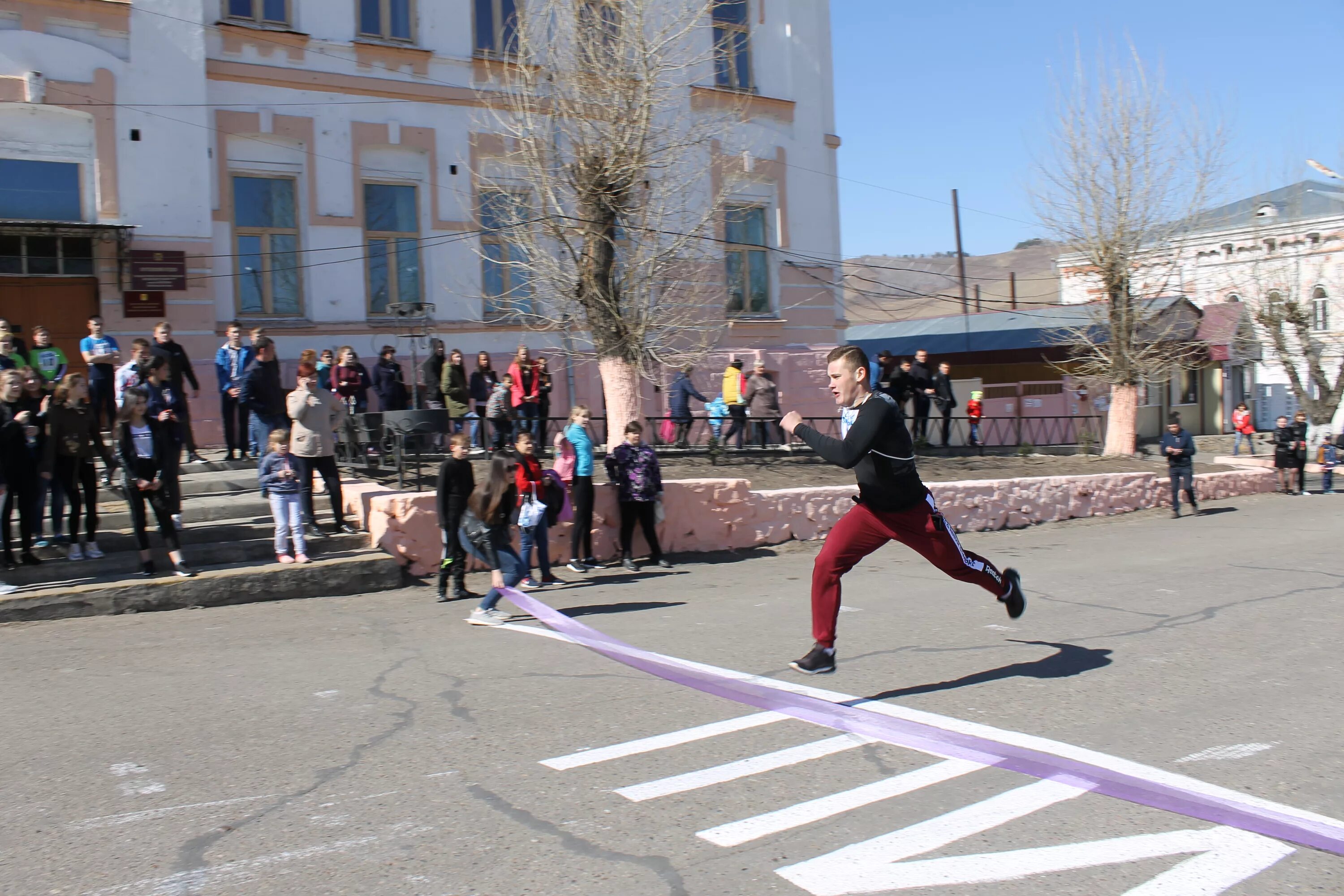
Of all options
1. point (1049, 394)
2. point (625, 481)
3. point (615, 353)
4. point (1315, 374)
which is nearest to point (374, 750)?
point (625, 481)

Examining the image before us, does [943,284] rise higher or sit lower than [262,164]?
higher

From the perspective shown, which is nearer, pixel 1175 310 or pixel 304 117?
pixel 304 117

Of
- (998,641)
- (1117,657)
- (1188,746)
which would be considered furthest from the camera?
(998,641)

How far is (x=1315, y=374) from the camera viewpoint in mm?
33844

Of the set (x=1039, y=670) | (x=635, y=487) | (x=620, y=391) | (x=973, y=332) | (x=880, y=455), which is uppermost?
(x=973, y=332)

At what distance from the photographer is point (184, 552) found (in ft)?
35.2

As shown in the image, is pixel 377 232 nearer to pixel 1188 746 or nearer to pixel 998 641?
pixel 998 641

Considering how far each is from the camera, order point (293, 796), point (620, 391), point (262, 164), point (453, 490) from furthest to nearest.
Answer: point (262, 164) < point (620, 391) < point (453, 490) < point (293, 796)

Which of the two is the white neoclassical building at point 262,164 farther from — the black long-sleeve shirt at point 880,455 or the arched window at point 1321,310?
the arched window at point 1321,310

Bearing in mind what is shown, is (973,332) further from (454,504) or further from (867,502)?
(867,502)

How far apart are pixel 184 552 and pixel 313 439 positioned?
1.69 meters

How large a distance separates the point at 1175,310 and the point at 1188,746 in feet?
102

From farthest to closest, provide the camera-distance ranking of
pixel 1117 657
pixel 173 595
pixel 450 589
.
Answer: pixel 450 589 < pixel 173 595 < pixel 1117 657

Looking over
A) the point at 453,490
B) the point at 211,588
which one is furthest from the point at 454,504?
the point at 211,588
